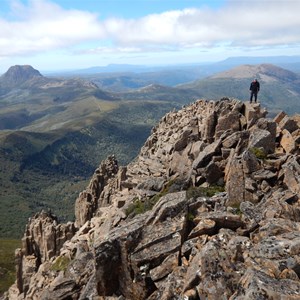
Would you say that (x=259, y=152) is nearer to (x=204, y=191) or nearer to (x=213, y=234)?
(x=204, y=191)

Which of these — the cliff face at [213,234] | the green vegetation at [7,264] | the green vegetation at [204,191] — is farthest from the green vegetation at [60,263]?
the green vegetation at [7,264]

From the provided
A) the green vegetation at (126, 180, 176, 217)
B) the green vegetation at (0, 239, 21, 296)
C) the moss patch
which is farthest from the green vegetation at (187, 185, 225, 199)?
the green vegetation at (0, 239, 21, 296)

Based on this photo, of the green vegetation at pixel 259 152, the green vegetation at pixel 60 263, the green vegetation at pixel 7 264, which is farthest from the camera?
the green vegetation at pixel 7 264

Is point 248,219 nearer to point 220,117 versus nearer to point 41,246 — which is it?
point 220,117

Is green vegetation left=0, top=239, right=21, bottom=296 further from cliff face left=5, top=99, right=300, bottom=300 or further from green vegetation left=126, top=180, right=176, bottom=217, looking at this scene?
green vegetation left=126, top=180, right=176, bottom=217

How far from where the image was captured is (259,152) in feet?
111

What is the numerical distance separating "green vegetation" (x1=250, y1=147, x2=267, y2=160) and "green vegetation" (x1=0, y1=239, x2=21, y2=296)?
346ft

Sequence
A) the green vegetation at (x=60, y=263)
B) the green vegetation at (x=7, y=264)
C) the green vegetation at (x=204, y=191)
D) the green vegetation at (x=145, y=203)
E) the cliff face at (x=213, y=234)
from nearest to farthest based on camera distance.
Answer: the cliff face at (x=213, y=234) → the green vegetation at (x=204, y=191) → the green vegetation at (x=145, y=203) → the green vegetation at (x=60, y=263) → the green vegetation at (x=7, y=264)

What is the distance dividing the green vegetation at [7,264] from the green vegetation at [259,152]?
106m

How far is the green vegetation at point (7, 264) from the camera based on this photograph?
410ft

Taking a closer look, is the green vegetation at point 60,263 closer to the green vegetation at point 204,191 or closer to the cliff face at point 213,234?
the cliff face at point 213,234

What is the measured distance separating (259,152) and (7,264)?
461 ft

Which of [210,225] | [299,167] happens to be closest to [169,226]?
[210,225]

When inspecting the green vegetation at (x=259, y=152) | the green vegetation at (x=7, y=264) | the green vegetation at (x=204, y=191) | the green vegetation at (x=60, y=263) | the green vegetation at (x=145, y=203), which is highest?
the green vegetation at (x=259, y=152)
